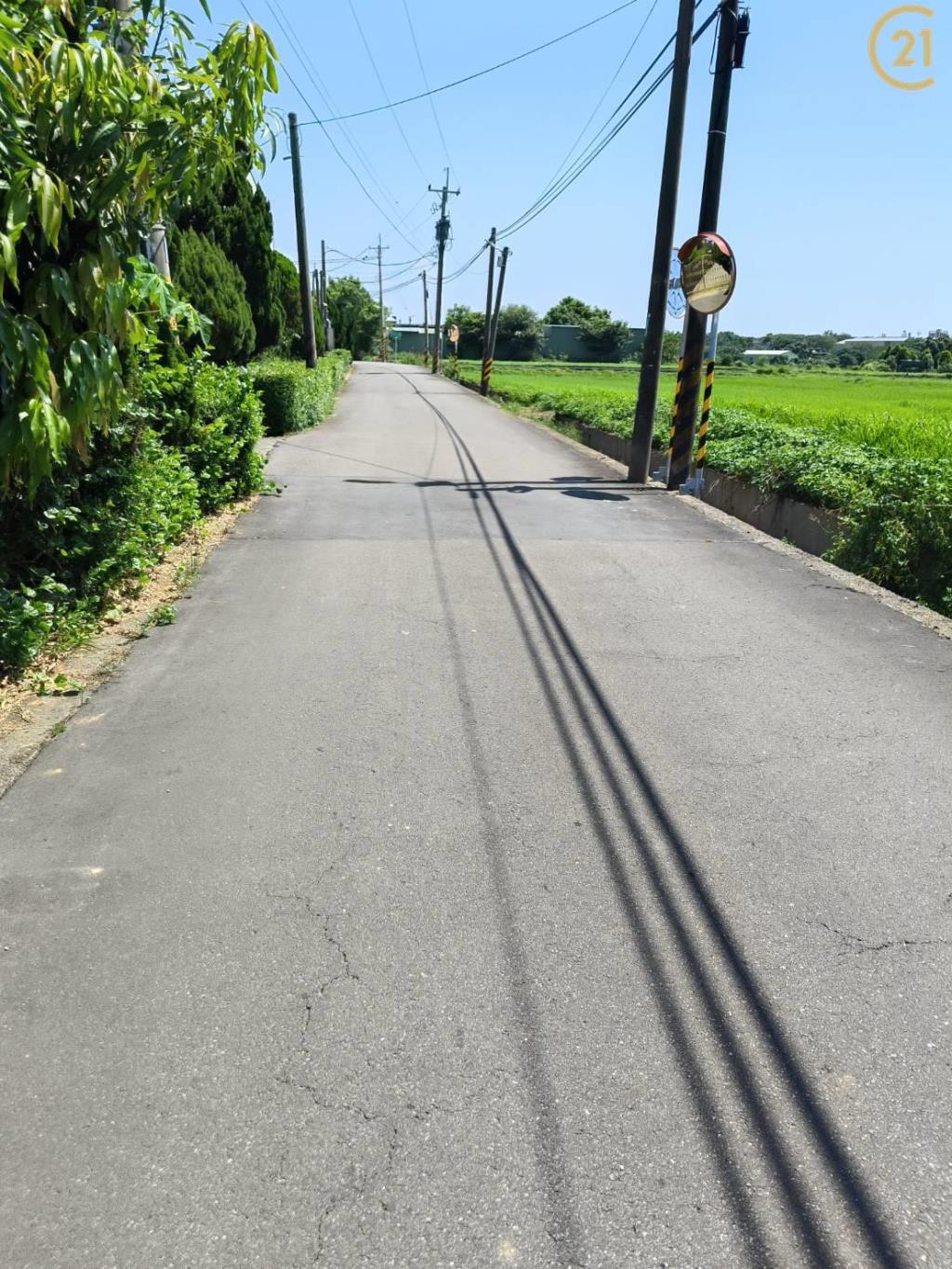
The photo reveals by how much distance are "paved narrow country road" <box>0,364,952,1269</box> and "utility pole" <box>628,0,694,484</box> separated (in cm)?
814

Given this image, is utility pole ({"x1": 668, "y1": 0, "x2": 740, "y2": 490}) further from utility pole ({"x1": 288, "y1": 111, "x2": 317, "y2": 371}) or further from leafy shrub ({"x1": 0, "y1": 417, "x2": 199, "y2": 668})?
utility pole ({"x1": 288, "y1": 111, "x2": 317, "y2": 371})

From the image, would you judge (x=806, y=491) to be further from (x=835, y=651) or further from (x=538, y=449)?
(x=538, y=449)

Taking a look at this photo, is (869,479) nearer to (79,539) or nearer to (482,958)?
(79,539)

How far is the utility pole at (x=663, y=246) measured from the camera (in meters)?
12.1

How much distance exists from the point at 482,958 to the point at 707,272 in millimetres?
10617

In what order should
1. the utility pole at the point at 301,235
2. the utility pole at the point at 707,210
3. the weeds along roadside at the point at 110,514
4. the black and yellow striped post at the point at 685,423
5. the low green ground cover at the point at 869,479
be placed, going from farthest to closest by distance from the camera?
the utility pole at the point at 301,235 → the black and yellow striped post at the point at 685,423 → the utility pole at the point at 707,210 → the low green ground cover at the point at 869,479 → the weeds along roadside at the point at 110,514

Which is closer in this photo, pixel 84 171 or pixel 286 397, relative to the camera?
pixel 84 171

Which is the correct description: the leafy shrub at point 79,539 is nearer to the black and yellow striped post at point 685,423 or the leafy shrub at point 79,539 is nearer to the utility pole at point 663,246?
the black and yellow striped post at point 685,423

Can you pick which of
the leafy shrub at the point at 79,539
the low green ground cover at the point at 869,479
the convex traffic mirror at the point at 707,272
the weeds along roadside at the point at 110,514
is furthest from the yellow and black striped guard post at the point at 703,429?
the leafy shrub at the point at 79,539

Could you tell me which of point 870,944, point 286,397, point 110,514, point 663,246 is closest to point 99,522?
point 110,514

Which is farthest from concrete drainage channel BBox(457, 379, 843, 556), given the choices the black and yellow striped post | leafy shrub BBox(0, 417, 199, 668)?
leafy shrub BBox(0, 417, 199, 668)

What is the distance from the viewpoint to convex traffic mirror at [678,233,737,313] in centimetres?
1126

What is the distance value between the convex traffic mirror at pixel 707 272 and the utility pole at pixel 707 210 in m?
0.33

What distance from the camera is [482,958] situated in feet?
9.69
